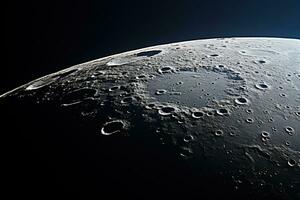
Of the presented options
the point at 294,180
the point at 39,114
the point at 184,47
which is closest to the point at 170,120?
the point at 294,180

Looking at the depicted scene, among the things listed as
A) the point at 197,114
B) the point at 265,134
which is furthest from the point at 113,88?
the point at 265,134

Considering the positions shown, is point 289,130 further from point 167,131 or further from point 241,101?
point 167,131

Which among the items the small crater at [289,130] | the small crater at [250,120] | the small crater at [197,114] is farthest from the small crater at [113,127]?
the small crater at [289,130]

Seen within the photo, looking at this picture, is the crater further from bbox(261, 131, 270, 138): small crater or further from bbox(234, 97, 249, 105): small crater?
bbox(261, 131, 270, 138): small crater

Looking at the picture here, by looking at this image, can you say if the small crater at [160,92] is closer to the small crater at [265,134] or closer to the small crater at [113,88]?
the small crater at [113,88]

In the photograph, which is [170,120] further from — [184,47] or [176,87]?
[184,47]

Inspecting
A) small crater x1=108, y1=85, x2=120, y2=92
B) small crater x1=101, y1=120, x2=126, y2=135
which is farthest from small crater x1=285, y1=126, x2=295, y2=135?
small crater x1=108, y1=85, x2=120, y2=92

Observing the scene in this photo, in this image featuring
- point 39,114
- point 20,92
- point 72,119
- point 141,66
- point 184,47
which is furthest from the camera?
point 184,47
